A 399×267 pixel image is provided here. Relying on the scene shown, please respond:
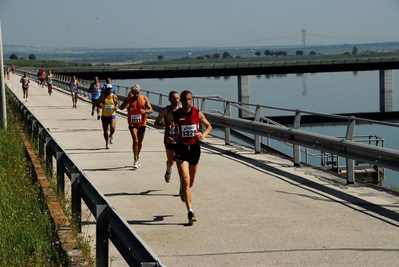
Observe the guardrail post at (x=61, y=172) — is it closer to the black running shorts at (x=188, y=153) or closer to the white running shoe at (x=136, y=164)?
the black running shorts at (x=188, y=153)

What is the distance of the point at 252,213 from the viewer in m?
11.9

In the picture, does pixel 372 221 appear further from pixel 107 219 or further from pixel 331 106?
pixel 331 106

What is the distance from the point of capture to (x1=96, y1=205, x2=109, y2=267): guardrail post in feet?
23.0

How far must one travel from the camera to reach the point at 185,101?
1168cm

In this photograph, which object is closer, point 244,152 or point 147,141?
point 244,152

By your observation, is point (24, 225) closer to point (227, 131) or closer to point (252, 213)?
point (252, 213)

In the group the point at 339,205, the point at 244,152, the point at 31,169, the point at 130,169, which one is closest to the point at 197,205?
the point at 339,205

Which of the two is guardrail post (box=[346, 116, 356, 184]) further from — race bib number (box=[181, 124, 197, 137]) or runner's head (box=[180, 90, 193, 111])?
runner's head (box=[180, 90, 193, 111])

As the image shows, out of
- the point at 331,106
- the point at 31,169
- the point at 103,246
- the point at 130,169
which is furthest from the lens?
the point at 331,106

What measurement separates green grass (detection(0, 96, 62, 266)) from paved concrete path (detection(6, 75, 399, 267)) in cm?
62

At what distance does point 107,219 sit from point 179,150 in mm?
4833

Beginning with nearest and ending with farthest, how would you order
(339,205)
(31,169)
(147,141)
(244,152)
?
(339,205) → (31,169) → (244,152) → (147,141)

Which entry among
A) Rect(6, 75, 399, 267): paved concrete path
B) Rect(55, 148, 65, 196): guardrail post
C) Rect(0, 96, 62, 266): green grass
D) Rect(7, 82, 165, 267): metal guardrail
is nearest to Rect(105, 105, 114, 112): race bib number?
Rect(6, 75, 399, 267): paved concrete path

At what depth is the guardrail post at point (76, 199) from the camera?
9.16m
